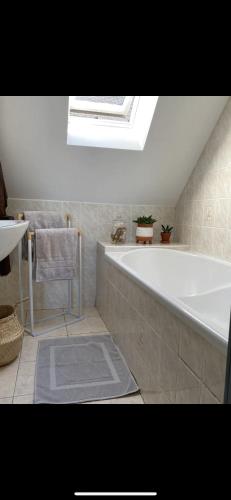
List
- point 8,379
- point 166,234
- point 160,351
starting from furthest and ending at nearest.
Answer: point 166,234 < point 8,379 < point 160,351

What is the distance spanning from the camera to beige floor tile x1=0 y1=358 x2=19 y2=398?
1355 millimetres

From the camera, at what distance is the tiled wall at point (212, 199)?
191 cm

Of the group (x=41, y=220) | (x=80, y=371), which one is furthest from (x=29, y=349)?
(x=41, y=220)

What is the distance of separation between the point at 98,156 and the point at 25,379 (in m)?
1.56

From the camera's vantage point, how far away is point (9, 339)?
1539 millimetres

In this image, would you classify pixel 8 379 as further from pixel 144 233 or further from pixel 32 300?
pixel 144 233

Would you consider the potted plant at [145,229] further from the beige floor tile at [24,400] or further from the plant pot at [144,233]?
the beige floor tile at [24,400]

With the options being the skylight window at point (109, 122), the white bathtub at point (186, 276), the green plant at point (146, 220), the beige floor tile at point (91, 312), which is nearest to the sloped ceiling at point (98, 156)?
the skylight window at point (109, 122)

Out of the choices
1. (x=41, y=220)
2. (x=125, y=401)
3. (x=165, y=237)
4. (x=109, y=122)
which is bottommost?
(x=125, y=401)

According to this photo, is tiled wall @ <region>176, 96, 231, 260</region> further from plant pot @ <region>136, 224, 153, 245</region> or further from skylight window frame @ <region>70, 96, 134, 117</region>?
skylight window frame @ <region>70, 96, 134, 117</region>

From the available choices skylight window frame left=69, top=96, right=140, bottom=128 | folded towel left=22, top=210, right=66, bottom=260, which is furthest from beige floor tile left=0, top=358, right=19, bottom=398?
skylight window frame left=69, top=96, right=140, bottom=128
